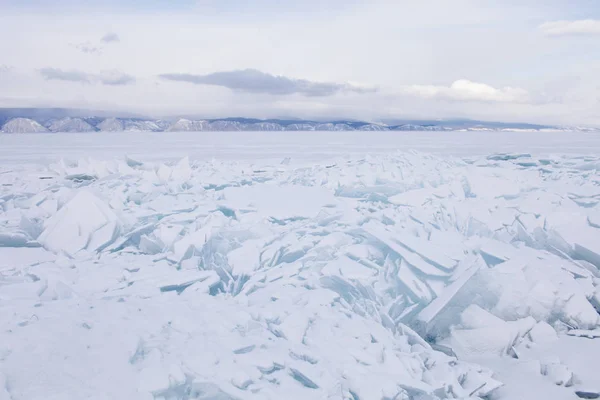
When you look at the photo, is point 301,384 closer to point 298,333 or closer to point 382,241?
point 298,333

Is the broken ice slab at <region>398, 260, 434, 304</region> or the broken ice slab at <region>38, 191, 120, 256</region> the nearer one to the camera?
the broken ice slab at <region>398, 260, 434, 304</region>

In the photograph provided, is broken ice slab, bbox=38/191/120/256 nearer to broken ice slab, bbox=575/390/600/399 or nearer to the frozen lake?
broken ice slab, bbox=575/390/600/399

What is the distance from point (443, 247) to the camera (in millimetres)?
4004

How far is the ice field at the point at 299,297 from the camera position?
2229 millimetres

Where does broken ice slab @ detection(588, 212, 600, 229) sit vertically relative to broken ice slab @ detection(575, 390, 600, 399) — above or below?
above

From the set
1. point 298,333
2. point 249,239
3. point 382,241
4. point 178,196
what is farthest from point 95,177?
point 298,333

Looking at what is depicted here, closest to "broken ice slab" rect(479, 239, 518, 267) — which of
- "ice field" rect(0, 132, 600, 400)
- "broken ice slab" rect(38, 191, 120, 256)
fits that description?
"ice field" rect(0, 132, 600, 400)

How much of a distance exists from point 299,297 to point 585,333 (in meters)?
2.17

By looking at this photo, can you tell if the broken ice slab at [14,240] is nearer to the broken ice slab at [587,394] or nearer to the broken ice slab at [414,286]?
the broken ice slab at [414,286]

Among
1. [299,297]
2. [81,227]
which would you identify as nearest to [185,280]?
[299,297]

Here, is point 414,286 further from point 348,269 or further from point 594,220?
point 594,220

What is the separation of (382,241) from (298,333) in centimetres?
152

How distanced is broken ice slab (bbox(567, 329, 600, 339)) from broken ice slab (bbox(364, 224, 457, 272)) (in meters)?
0.96

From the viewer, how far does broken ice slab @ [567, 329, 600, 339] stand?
3334 mm
